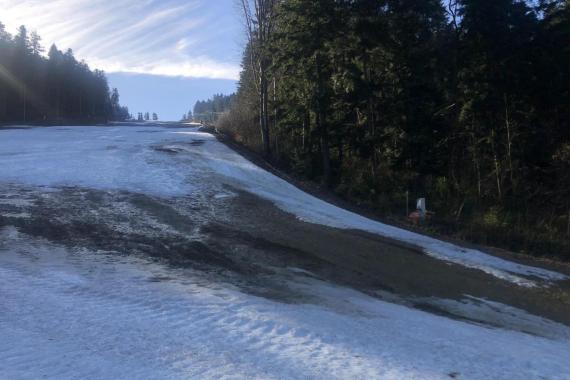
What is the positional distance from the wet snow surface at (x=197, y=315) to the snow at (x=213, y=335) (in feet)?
0.07

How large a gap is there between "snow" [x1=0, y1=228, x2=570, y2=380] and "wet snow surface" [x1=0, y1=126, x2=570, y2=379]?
0.02 metres

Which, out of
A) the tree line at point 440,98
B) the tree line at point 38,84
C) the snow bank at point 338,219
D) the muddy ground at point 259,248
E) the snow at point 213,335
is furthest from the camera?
the tree line at point 38,84

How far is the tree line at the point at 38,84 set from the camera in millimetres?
70562

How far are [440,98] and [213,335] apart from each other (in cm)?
2243

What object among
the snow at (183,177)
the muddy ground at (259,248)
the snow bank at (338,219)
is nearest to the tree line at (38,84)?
the snow at (183,177)

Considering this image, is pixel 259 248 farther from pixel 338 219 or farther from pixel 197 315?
pixel 197 315

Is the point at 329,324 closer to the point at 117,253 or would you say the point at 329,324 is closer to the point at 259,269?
the point at 259,269

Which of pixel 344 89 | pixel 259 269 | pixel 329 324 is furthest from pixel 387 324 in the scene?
pixel 344 89

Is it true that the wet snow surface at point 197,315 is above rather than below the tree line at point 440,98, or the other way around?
below

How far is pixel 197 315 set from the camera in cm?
669

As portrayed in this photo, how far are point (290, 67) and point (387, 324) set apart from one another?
68.6 feet

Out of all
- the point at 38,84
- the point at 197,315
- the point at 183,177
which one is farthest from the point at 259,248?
the point at 38,84

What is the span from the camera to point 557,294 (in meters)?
10.7

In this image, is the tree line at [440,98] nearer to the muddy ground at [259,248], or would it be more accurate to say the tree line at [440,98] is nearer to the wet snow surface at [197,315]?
the muddy ground at [259,248]
